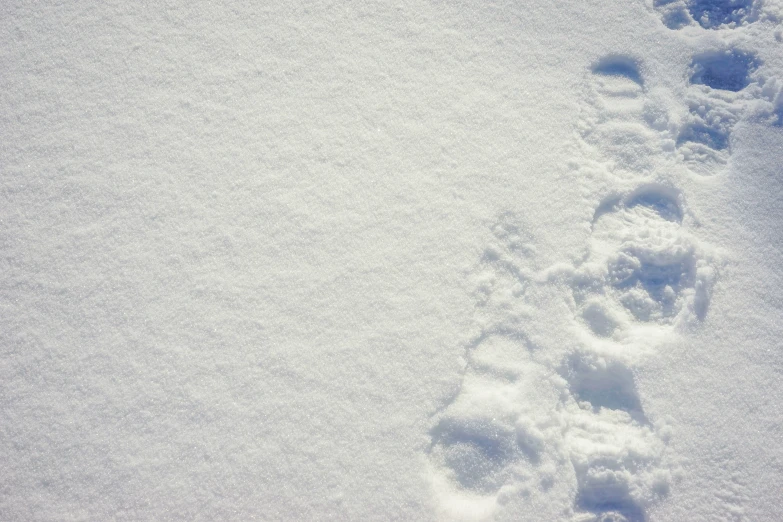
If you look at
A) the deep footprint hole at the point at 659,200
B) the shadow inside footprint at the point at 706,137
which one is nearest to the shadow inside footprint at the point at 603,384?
the deep footprint hole at the point at 659,200

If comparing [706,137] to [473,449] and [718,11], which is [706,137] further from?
[473,449]

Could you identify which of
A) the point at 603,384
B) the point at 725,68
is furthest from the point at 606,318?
the point at 725,68

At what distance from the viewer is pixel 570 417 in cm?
128

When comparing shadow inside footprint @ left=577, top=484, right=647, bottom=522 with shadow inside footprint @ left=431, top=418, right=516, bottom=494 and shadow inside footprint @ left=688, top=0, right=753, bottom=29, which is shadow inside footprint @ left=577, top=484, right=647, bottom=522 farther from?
shadow inside footprint @ left=688, top=0, right=753, bottom=29

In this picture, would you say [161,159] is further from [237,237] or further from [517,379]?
[517,379]

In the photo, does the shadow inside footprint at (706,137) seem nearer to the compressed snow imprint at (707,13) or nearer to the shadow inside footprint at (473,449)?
the compressed snow imprint at (707,13)

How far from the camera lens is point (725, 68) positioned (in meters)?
1.50

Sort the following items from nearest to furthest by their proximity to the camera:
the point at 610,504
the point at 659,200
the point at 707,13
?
1. the point at 610,504
2. the point at 659,200
3. the point at 707,13

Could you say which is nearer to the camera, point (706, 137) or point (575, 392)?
point (575, 392)

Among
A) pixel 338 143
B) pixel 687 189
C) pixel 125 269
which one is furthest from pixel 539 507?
pixel 125 269

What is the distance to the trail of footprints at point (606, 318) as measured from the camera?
1239 mm

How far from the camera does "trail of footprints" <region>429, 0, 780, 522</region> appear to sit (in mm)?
1239

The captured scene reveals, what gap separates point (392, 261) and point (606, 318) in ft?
1.86

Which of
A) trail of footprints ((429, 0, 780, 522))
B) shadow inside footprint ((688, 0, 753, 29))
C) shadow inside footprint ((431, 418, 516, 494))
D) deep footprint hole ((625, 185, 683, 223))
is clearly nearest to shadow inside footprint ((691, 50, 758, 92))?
trail of footprints ((429, 0, 780, 522))
